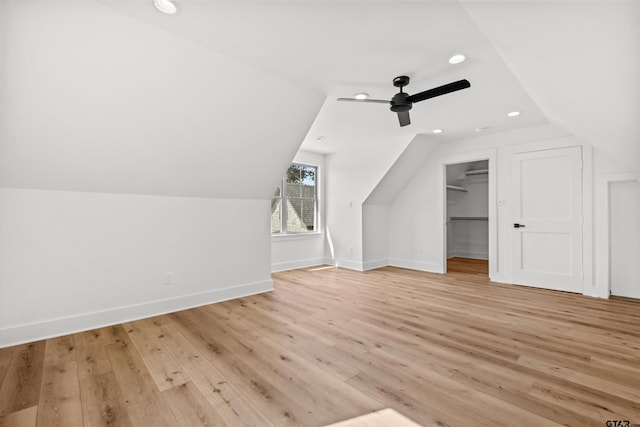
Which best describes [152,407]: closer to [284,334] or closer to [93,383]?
[93,383]

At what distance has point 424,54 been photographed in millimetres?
2385

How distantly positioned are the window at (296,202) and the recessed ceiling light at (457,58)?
3.84m

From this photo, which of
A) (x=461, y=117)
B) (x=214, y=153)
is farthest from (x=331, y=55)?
(x=461, y=117)

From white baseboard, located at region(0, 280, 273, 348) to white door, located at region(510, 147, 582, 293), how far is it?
4.30 m

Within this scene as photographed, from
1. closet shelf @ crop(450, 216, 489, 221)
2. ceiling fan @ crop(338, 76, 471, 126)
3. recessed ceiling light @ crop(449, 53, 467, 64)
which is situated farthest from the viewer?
closet shelf @ crop(450, 216, 489, 221)

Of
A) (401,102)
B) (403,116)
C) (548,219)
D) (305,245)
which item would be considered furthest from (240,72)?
(548,219)

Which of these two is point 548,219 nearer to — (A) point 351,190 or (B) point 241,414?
(A) point 351,190

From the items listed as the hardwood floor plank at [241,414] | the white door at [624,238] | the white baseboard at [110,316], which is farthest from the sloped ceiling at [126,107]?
the white door at [624,238]

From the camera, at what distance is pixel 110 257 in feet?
9.71

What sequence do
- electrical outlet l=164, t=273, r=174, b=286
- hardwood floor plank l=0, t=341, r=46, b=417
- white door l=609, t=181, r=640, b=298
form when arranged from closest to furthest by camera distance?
hardwood floor plank l=0, t=341, r=46, b=417 < electrical outlet l=164, t=273, r=174, b=286 < white door l=609, t=181, r=640, b=298

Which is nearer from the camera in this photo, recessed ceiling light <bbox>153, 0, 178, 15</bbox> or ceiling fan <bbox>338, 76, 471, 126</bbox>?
recessed ceiling light <bbox>153, 0, 178, 15</bbox>

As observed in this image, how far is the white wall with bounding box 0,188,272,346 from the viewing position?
8.27 feet

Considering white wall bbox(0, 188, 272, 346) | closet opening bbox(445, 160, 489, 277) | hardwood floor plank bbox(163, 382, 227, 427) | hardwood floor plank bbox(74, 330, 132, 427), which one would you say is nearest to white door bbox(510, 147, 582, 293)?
closet opening bbox(445, 160, 489, 277)

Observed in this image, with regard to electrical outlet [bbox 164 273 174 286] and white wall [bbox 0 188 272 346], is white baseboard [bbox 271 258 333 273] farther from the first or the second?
electrical outlet [bbox 164 273 174 286]
